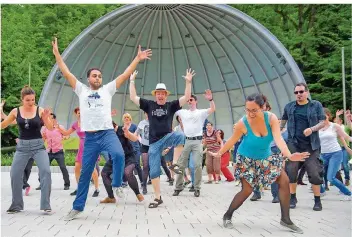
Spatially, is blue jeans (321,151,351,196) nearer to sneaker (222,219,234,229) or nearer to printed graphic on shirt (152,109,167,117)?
printed graphic on shirt (152,109,167,117)

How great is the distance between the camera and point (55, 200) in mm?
11547

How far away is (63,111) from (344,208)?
1950 centimetres

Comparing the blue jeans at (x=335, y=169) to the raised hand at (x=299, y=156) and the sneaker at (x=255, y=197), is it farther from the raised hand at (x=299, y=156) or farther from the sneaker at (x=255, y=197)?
the raised hand at (x=299, y=156)

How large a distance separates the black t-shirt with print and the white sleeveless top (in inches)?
144

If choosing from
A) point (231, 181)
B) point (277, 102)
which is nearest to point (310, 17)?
point (277, 102)

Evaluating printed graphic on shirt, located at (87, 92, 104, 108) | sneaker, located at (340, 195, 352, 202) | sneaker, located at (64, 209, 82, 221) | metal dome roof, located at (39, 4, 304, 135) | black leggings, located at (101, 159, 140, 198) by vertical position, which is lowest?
sneaker, located at (340, 195, 352, 202)

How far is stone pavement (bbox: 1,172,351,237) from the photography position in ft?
23.9

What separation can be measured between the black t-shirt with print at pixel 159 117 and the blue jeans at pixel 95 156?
1.73m

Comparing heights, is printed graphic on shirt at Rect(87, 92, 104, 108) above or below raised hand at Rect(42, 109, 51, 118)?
above

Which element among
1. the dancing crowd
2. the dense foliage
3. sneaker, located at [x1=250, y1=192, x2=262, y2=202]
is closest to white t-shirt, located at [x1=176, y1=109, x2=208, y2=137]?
the dancing crowd

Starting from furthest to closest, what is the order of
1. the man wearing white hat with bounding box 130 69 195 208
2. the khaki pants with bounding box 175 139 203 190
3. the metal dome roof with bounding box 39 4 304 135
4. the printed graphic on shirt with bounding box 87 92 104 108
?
the metal dome roof with bounding box 39 4 304 135 < the khaki pants with bounding box 175 139 203 190 < the man wearing white hat with bounding box 130 69 195 208 < the printed graphic on shirt with bounding box 87 92 104 108

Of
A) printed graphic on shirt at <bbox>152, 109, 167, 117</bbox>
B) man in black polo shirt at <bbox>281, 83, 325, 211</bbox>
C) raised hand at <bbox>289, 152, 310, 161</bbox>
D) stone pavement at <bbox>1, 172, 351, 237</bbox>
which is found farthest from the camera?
printed graphic on shirt at <bbox>152, 109, 167, 117</bbox>

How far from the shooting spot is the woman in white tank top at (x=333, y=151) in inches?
464

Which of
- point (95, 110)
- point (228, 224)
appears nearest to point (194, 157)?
point (95, 110)
